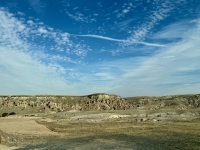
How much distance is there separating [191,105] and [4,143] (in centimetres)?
11389

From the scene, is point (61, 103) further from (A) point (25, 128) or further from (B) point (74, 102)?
(A) point (25, 128)

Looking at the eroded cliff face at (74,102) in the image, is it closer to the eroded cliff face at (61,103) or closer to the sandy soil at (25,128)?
the eroded cliff face at (61,103)

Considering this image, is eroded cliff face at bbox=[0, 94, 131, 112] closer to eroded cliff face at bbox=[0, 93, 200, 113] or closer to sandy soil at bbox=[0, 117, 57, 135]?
eroded cliff face at bbox=[0, 93, 200, 113]

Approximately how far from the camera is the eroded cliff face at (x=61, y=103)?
14312 cm

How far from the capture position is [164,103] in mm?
131750

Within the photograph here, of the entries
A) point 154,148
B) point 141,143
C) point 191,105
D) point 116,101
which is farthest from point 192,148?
point 116,101

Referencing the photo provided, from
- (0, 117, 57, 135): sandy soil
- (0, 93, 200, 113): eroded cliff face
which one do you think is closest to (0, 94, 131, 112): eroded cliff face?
(0, 93, 200, 113): eroded cliff face

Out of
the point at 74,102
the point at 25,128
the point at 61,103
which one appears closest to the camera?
the point at 25,128

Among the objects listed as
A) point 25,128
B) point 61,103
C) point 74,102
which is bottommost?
point 25,128

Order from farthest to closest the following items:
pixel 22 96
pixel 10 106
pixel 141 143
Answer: pixel 22 96
pixel 10 106
pixel 141 143

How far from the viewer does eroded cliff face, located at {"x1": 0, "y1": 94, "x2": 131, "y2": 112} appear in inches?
5635

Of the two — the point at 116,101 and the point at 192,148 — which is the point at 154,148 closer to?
the point at 192,148

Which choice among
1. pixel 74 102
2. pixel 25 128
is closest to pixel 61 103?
pixel 74 102

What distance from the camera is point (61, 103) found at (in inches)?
5979
